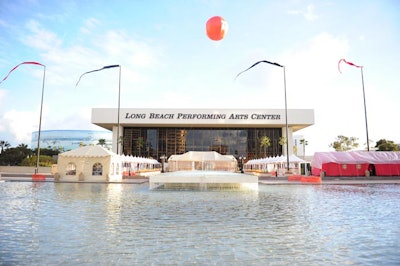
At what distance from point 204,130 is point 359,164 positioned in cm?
3358

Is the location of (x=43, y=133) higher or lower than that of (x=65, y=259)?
higher

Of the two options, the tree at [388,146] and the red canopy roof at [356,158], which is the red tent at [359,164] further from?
the tree at [388,146]

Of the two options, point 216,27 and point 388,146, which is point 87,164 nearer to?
point 216,27

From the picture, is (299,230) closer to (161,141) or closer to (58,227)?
(58,227)

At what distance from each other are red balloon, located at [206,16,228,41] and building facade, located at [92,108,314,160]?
1895 inches

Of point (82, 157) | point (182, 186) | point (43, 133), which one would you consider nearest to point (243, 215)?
point (182, 186)

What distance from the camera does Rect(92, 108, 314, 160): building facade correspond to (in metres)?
59.0

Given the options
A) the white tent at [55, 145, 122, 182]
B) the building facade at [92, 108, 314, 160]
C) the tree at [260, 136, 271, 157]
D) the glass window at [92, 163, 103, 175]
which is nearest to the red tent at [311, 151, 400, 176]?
the building facade at [92, 108, 314, 160]

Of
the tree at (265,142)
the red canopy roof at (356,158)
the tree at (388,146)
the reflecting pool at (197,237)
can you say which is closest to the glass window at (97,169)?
the reflecting pool at (197,237)

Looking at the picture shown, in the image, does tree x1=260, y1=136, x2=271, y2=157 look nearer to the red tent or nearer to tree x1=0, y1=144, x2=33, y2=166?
the red tent

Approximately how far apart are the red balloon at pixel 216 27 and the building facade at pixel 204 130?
48128 mm

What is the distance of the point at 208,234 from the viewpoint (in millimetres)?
6277

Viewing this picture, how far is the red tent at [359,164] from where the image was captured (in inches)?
1404

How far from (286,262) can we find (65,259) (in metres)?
3.29
